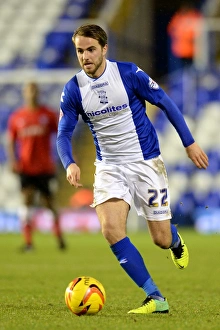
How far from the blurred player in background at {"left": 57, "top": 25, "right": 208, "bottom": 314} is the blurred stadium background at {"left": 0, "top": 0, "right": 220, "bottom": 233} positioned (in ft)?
33.3

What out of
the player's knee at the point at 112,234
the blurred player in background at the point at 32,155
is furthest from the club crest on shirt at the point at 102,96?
the blurred player in background at the point at 32,155

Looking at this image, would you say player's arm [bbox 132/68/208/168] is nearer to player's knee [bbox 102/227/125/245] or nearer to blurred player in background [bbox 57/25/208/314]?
blurred player in background [bbox 57/25/208/314]

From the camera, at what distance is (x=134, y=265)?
19.8 feet

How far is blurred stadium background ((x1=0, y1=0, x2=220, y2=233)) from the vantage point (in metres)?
17.5

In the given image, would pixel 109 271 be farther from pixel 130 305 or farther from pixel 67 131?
pixel 67 131

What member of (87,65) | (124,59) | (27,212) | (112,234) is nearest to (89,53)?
(87,65)

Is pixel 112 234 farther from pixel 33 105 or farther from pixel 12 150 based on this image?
pixel 33 105

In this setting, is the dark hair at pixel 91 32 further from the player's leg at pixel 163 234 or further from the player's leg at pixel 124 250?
the player's leg at pixel 163 234

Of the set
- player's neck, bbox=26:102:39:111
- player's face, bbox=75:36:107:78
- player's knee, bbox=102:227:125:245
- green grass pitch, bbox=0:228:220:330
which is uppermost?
player's face, bbox=75:36:107:78

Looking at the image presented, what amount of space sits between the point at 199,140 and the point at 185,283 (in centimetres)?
945

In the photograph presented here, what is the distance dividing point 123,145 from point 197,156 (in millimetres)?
555

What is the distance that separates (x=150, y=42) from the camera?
22.6 meters

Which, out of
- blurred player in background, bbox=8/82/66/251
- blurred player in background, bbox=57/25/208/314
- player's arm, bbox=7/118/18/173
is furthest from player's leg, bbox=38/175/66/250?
blurred player in background, bbox=57/25/208/314

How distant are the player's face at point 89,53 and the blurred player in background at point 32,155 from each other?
20.8ft
